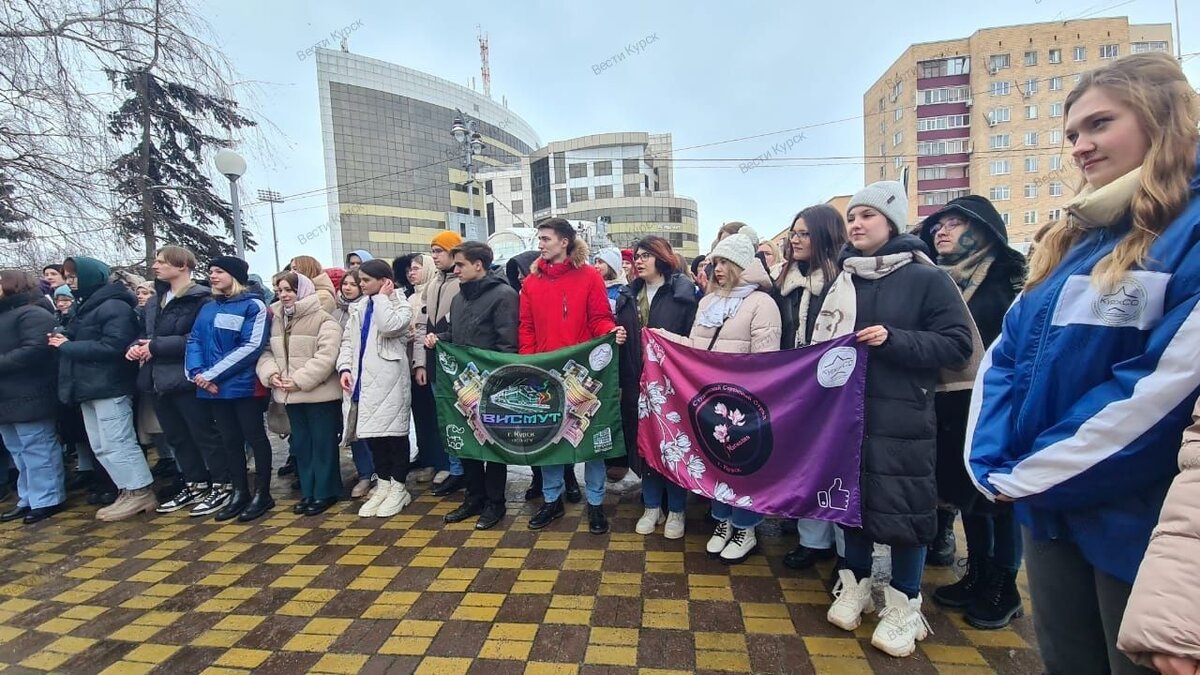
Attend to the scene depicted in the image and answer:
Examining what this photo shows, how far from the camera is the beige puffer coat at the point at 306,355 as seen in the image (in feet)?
13.6

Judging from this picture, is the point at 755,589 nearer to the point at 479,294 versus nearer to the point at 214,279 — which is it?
the point at 479,294

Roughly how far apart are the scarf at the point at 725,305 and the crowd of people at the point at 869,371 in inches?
0.9

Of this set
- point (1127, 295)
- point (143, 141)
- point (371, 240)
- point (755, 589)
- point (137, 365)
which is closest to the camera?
point (1127, 295)

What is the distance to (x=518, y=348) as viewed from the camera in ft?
13.1

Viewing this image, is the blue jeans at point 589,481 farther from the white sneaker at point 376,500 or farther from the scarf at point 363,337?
the scarf at point 363,337

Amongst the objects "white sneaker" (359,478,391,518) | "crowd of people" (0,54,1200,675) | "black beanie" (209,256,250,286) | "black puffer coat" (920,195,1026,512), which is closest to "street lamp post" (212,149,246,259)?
"crowd of people" (0,54,1200,675)

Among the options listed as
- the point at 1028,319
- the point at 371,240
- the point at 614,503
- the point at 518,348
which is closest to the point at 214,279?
the point at 518,348

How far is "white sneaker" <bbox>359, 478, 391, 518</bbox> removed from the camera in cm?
416

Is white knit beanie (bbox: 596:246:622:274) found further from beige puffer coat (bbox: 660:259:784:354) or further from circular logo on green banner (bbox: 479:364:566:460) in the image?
beige puffer coat (bbox: 660:259:784:354)

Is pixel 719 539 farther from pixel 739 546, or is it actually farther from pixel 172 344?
pixel 172 344

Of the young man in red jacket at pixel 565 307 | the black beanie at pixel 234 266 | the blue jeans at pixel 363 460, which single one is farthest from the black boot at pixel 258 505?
the young man in red jacket at pixel 565 307

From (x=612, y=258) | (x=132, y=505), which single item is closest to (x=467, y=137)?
(x=612, y=258)

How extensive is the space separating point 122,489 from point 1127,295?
6.55 metres

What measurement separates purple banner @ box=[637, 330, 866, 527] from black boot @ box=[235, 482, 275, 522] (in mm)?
3290
